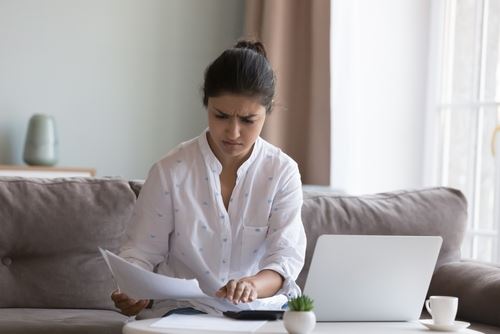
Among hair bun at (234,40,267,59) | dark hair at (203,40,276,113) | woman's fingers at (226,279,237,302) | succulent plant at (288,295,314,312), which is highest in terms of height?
hair bun at (234,40,267,59)

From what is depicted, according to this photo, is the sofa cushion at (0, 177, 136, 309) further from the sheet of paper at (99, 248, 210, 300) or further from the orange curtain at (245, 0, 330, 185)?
the orange curtain at (245, 0, 330, 185)

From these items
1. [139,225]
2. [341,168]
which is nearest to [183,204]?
[139,225]

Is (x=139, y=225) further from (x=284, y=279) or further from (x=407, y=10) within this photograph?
(x=407, y=10)

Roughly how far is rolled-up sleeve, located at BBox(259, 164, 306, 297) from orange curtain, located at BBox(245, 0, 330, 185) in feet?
6.33

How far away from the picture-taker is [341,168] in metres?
4.15

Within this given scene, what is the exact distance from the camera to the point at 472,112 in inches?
157

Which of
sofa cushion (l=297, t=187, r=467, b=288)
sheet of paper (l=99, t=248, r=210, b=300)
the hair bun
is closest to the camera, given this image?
sheet of paper (l=99, t=248, r=210, b=300)

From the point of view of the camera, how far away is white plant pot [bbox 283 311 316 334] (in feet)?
5.29

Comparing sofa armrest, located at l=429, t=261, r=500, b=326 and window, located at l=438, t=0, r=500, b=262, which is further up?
window, located at l=438, t=0, r=500, b=262

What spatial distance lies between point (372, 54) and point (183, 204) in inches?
90.0

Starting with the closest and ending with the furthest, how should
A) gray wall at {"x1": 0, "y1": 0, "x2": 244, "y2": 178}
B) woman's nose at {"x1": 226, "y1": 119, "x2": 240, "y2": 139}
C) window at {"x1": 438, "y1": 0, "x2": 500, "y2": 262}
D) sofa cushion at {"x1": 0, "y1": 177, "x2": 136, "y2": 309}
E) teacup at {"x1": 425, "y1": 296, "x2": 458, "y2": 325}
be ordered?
teacup at {"x1": 425, "y1": 296, "x2": 458, "y2": 325}, woman's nose at {"x1": 226, "y1": 119, "x2": 240, "y2": 139}, sofa cushion at {"x1": 0, "y1": 177, "x2": 136, "y2": 309}, window at {"x1": 438, "y1": 0, "x2": 500, "y2": 262}, gray wall at {"x1": 0, "y1": 0, "x2": 244, "y2": 178}

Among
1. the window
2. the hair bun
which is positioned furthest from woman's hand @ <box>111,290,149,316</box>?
the window

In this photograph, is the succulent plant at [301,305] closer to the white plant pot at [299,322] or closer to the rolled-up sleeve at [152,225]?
the white plant pot at [299,322]

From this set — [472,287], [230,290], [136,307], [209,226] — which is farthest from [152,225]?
[472,287]
